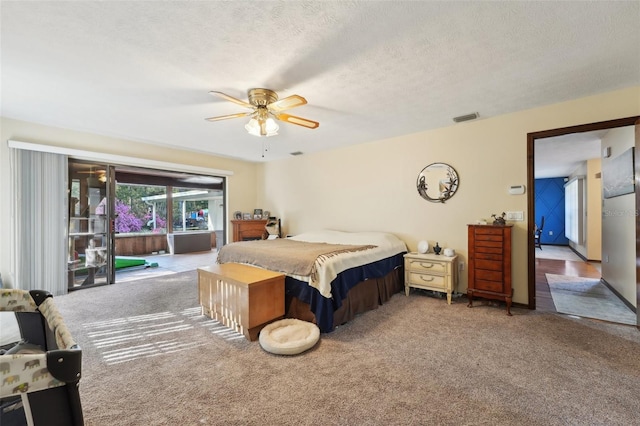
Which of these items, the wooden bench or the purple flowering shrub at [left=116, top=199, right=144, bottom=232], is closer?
the wooden bench

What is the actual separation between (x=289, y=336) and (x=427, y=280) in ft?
6.76

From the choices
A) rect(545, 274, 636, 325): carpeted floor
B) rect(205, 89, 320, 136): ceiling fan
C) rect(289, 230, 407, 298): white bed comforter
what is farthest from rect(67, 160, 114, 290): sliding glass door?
rect(545, 274, 636, 325): carpeted floor

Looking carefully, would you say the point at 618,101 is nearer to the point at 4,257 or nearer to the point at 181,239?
the point at 4,257

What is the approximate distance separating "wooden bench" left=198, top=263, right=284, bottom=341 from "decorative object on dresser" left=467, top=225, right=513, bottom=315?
233cm

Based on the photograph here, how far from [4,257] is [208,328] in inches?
123

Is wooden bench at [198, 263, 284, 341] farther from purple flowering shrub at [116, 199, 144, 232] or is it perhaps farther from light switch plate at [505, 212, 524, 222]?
purple flowering shrub at [116, 199, 144, 232]

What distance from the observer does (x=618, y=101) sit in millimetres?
2732

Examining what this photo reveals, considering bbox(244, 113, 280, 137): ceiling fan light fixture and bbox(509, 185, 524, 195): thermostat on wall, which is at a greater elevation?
bbox(244, 113, 280, 137): ceiling fan light fixture

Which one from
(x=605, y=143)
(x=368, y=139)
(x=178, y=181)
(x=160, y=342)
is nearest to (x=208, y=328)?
(x=160, y=342)

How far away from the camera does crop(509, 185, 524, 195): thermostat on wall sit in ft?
10.5

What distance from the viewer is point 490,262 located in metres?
3.10

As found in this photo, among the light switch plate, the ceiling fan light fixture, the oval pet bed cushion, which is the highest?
the ceiling fan light fixture

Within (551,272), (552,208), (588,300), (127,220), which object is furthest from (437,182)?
(127,220)

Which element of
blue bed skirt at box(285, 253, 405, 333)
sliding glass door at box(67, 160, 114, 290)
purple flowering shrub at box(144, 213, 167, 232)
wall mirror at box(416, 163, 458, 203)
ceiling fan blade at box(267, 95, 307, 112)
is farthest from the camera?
purple flowering shrub at box(144, 213, 167, 232)
